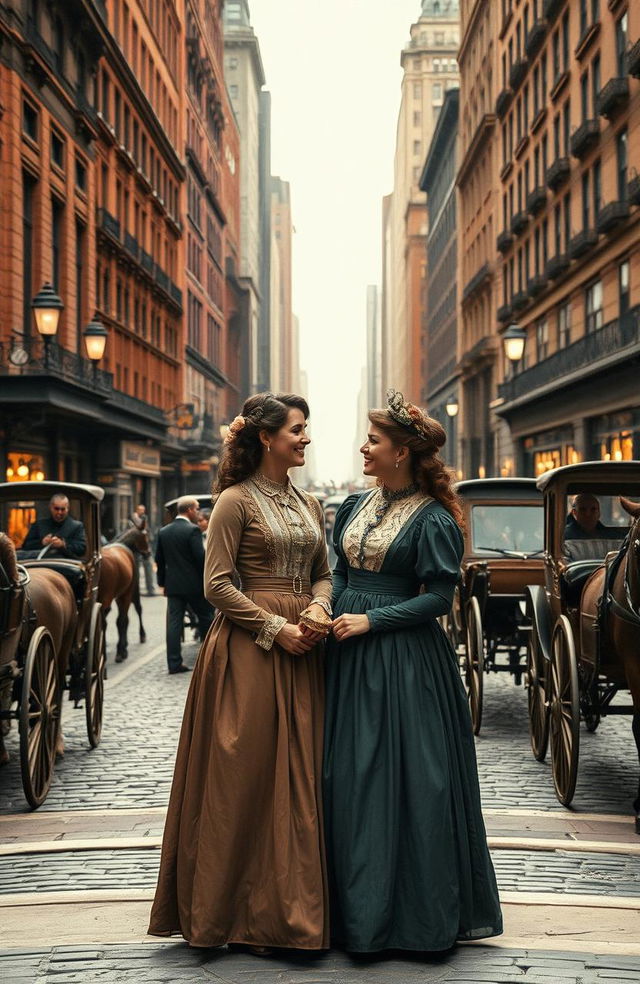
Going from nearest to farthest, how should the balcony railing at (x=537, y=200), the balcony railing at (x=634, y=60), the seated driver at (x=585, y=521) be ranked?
the seated driver at (x=585, y=521), the balcony railing at (x=634, y=60), the balcony railing at (x=537, y=200)

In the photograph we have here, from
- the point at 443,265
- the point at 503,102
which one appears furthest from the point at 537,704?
the point at 443,265

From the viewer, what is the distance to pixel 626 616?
21.2ft

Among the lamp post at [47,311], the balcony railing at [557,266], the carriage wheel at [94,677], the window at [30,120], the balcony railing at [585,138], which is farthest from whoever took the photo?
the balcony railing at [557,266]

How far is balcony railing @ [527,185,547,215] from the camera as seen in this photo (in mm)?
38062

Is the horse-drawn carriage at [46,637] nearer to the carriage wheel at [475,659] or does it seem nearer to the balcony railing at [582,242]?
the carriage wheel at [475,659]

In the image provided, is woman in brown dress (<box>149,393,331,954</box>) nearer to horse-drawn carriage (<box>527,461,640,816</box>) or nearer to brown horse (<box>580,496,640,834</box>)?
brown horse (<box>580,496,640,834</box>)

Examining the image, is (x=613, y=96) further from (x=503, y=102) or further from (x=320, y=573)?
(x=320, y=573)

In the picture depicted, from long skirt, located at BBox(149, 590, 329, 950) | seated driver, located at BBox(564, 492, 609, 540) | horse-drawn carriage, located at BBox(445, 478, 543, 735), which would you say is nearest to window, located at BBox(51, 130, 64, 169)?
horse-drawn carriage, located at BBox(445, 478, 543, 735)

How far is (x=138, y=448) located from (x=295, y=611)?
36.2 metres

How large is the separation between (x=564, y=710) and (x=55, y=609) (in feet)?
11.7

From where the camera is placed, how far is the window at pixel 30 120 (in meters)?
26.8

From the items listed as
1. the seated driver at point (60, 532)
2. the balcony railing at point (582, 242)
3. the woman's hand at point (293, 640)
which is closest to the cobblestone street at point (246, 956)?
the woman's hand at point (293, 640)

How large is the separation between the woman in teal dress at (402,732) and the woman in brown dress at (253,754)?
0.41 ft

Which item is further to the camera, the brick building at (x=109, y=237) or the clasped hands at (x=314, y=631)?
the brick building at (x=109, y=237)
